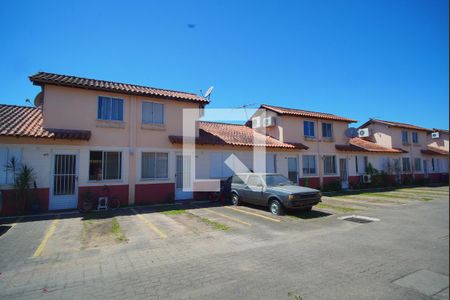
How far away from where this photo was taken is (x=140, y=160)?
13953 millimetres

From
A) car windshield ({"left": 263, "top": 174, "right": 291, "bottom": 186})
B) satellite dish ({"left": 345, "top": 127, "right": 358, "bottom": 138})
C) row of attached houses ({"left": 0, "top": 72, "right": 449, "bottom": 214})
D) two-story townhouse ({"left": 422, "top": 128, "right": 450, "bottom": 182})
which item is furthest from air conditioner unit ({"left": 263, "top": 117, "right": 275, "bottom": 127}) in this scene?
two-story townhouse ({"left": 422, "top": 128, "right": 450, "bottom": 182})

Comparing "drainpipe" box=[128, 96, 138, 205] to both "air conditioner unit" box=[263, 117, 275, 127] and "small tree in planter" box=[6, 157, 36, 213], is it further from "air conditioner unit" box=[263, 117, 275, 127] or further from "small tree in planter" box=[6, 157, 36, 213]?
"air conditioner unit" box=[263, 117, 275, 127]

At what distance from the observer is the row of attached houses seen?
38.9 feet

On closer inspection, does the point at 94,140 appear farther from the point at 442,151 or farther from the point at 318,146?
the point at 318,146

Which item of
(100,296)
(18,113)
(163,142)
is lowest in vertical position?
(100,296)

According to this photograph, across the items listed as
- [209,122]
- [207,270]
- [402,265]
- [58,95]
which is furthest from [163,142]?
[402,265]

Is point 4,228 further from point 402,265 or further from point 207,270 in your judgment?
point 402,265

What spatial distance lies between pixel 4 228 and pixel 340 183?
19972 mm

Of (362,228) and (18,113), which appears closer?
(362,228)

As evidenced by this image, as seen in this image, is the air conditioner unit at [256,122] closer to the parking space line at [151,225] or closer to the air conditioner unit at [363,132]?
the air conditioner unit at [363,132]

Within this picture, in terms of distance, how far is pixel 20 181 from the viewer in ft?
36.8

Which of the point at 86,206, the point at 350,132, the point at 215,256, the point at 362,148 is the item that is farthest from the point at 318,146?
the point at 215,256

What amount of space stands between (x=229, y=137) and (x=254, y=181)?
20.1ft

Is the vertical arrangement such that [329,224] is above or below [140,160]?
below
